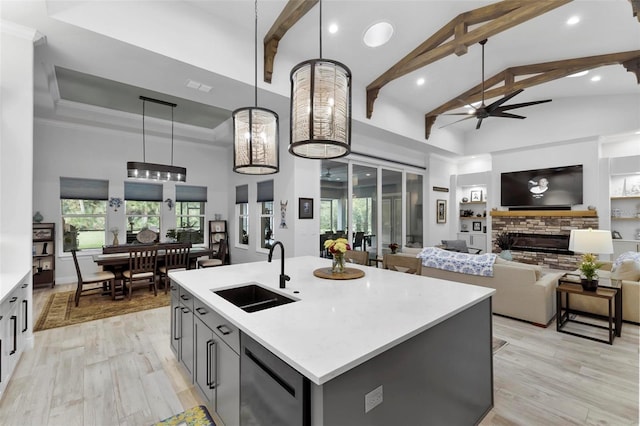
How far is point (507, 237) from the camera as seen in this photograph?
24.3 ft

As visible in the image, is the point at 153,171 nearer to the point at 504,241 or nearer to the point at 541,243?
the point at 504,241

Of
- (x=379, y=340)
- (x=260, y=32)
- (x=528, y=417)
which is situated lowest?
(x=528, y=417)

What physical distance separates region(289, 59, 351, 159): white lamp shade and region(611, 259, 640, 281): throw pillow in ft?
13.9

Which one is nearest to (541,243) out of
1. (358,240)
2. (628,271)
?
(628,271)

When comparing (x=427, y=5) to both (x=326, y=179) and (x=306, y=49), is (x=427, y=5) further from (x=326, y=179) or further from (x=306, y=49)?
(x=326, y=179)

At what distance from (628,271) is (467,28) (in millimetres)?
3724

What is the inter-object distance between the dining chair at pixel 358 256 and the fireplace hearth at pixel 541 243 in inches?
234

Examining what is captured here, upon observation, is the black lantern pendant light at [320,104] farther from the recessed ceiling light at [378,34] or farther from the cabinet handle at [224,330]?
the recessed ceiling light at [378,34]

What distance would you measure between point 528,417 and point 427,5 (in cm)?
441

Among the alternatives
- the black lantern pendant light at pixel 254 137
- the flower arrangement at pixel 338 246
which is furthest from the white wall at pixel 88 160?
the flower arrangement at pixel 338 246

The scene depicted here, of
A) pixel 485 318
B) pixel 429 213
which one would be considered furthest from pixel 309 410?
pixel 429 213

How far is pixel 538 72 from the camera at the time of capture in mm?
5297

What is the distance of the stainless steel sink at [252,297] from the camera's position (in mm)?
2049

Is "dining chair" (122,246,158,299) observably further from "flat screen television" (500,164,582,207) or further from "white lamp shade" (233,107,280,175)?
"flat screen television" (500,164,582,207)
